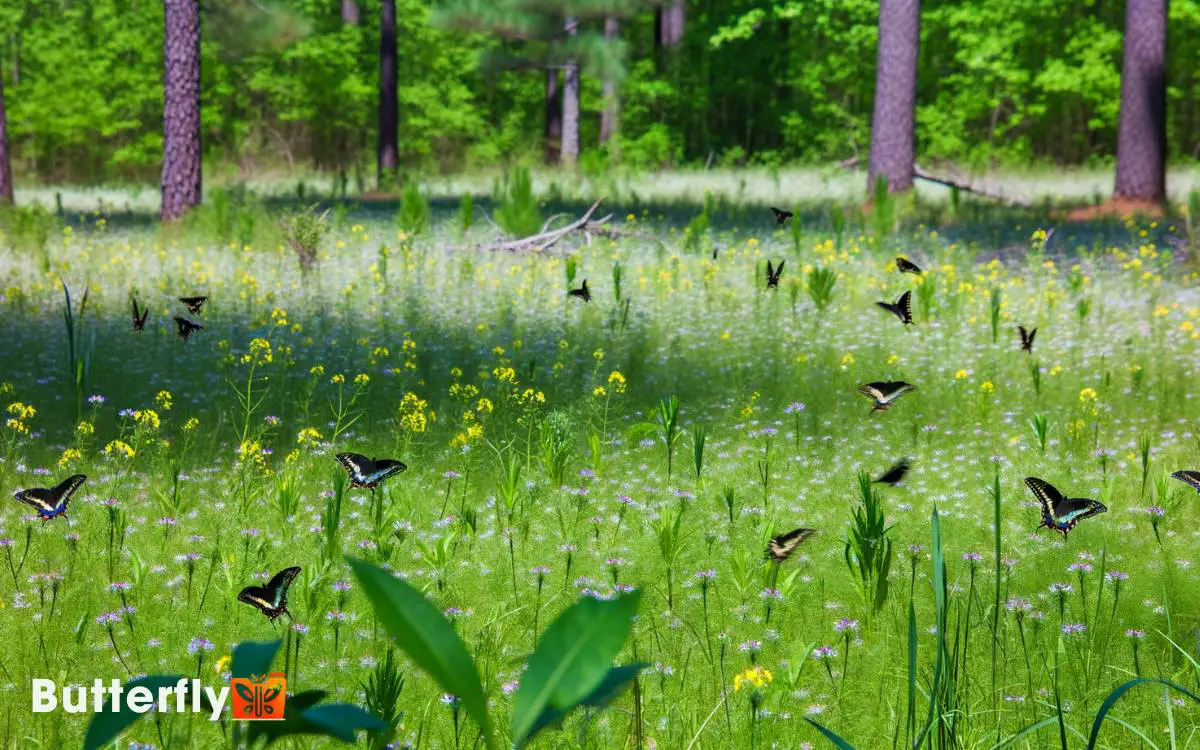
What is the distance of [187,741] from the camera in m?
2.48

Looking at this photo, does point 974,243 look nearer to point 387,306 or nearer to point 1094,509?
point 387,306

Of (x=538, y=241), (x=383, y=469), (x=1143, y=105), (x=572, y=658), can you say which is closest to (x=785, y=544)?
(x=383, y=469)

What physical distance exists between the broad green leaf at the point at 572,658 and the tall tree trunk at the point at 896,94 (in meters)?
13.0

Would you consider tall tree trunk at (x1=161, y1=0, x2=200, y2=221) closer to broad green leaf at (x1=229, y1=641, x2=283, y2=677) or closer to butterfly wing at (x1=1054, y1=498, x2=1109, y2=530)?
butterfly wing at (x1=1054, y1=498, x2=1109, y2=530)

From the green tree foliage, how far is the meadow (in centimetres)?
1785

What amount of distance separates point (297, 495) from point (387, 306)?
417 centimetres

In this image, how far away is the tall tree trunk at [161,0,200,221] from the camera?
12.4 m

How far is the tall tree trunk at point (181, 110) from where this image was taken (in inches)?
488

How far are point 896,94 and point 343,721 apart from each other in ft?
45.0

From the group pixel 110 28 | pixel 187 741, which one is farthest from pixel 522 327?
pixel 110 28

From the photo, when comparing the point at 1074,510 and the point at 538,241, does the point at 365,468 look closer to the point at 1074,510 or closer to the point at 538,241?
the point at 1074,510

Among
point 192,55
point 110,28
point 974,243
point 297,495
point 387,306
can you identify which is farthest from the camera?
point 110,28

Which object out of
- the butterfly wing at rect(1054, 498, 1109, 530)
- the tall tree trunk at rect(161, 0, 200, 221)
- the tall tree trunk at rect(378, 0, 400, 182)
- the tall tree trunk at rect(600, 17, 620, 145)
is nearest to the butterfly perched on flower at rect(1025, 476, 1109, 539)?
the butterfly wing at rect(1054, 498, 1109, 530)

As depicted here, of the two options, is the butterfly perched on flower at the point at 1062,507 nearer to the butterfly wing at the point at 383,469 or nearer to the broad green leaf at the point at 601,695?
the butterfly wing at the point at 383,469
